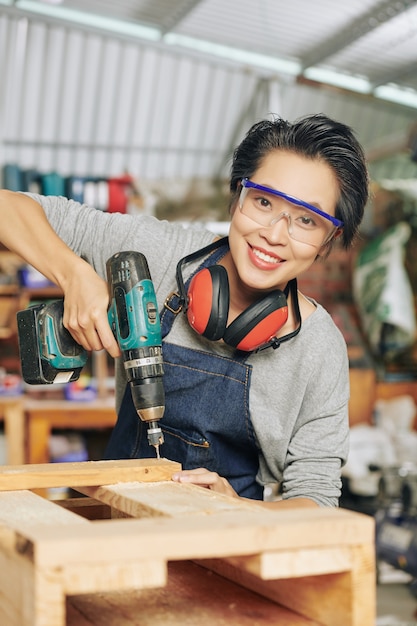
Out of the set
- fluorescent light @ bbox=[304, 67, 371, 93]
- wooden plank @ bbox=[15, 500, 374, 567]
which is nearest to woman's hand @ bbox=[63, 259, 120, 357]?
wooden plank @ bbox=[15, 500, 374, 567]

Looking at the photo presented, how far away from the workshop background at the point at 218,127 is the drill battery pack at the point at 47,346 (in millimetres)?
2445

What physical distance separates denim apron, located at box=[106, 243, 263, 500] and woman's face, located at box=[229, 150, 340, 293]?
0.67 feet

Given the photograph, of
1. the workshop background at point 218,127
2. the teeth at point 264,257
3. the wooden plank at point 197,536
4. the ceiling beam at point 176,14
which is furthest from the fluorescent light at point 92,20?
the wooden plank at point 197,536

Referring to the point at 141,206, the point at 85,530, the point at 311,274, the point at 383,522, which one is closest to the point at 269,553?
the point at 85,530

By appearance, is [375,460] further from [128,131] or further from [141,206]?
[128,131]

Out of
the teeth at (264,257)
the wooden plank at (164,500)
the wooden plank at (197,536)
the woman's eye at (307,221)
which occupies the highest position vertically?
the woman's eye at (307,221)

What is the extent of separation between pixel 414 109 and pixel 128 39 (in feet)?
10.4

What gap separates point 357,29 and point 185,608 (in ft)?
21.8

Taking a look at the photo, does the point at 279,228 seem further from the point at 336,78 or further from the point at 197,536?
the point at 336,78

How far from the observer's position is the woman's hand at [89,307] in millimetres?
1830

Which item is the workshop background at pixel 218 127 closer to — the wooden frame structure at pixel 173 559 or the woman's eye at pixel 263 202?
the woman's eye at pixel 263 202

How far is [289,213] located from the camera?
5.92 ft

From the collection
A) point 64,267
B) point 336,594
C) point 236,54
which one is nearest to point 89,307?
point 64,267

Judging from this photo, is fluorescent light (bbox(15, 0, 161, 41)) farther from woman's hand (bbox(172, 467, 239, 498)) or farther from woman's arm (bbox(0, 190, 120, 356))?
woman's hand (bbox(172, 467, 239, 498))
